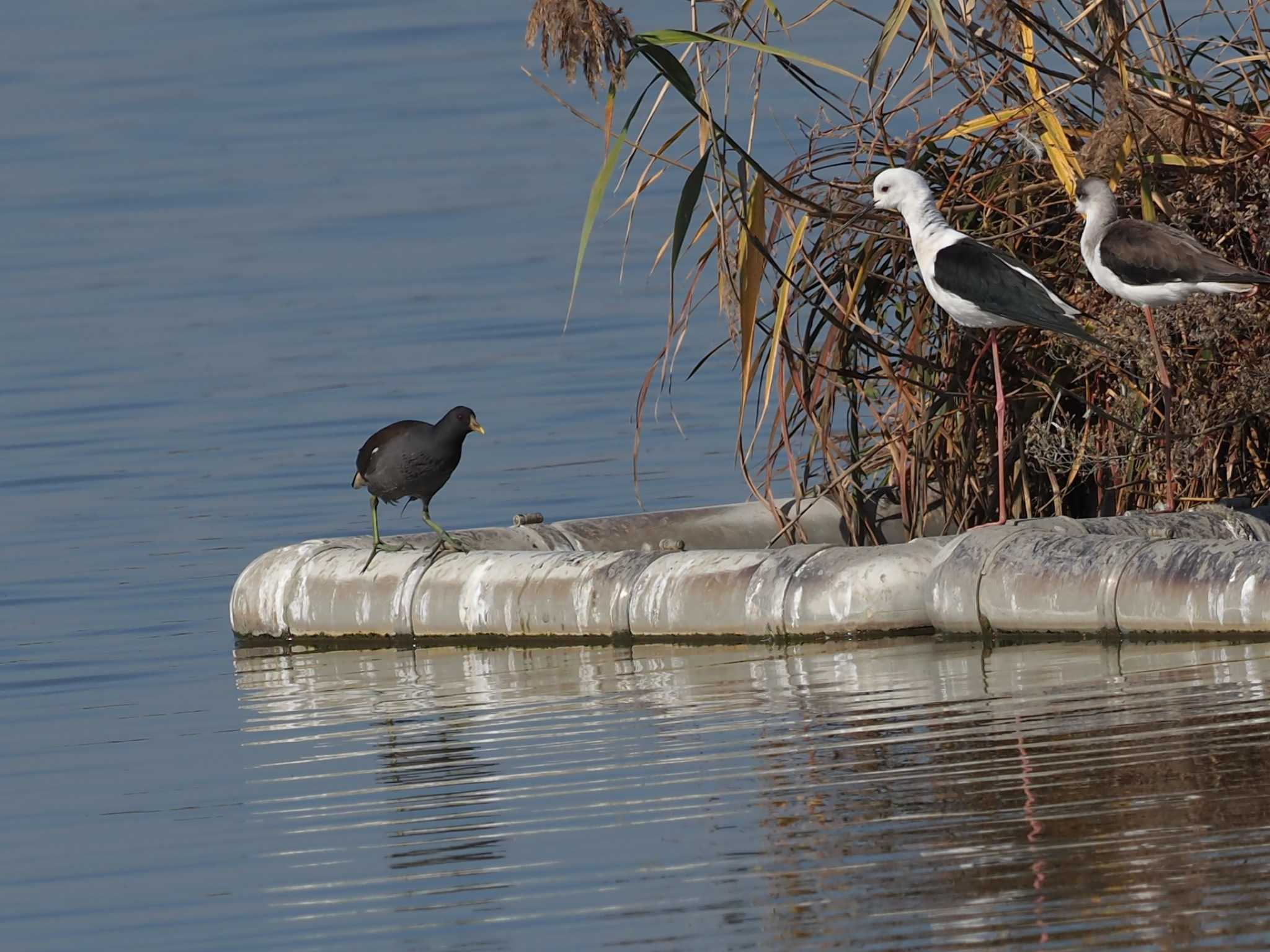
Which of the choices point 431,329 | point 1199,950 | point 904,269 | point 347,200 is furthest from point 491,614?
point 347,200

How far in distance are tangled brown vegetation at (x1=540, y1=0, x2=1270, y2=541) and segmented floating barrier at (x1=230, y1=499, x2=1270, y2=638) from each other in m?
0.58

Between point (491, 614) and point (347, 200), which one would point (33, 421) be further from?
point (347, 200)

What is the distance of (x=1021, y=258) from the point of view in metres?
12.9

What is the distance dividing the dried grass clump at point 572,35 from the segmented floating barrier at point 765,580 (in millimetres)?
2543

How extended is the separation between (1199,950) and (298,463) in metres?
15.9


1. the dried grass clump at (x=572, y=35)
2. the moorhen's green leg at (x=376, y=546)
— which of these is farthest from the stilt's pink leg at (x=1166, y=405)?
the moorhen's green leg at (x=376, y=546)

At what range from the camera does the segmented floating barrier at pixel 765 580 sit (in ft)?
34.2

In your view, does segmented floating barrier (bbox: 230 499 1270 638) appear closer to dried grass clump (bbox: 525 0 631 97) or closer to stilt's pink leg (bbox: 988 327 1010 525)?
stilt's pink leg (bbox: 988 327 1010 525)

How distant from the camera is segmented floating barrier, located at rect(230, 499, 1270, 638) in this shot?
34.2 feet

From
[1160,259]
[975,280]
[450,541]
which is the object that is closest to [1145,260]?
[1160,259]

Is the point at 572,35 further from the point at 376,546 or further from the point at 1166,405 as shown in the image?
the point at 376,546

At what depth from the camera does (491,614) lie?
41.2 feet

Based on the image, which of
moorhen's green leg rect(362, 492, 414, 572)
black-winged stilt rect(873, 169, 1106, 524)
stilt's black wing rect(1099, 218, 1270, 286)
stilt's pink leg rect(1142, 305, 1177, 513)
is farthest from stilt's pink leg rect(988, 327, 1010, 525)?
moorhen's green leg rect(362, 492, 414, 572)

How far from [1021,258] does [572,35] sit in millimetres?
3655
